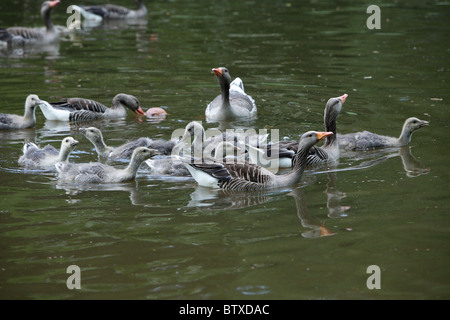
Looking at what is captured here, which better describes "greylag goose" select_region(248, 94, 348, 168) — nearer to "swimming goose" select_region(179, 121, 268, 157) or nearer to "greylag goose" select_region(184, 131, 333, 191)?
"swimming goose" select_region(179, 121, 268, 157)

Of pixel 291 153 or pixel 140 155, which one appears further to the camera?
pixel 291 153

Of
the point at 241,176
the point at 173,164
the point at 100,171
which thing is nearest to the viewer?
the point at 241,176

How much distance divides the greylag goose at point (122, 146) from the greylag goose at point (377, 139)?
9.97ft

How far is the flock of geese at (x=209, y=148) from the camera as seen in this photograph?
33.2 feet

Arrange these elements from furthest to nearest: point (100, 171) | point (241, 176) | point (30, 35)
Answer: point (30, 35), point (100, 171), point (241, 176)

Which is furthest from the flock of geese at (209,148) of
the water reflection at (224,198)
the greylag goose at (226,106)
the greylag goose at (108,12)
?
the greylag goose at (108,12)

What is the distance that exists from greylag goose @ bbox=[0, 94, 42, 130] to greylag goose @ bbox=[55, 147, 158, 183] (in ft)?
11.0

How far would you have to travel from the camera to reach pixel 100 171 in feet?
33.8

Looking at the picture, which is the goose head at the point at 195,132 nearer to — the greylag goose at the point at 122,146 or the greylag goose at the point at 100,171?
the greylag goose at the point at 122,146

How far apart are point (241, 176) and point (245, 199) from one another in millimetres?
484

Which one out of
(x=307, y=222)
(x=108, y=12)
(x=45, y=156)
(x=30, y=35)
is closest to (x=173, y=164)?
(x=45, y=156)

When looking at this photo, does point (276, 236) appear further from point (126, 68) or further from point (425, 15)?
point (425, 15)

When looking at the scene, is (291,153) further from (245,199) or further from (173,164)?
(173,164)
